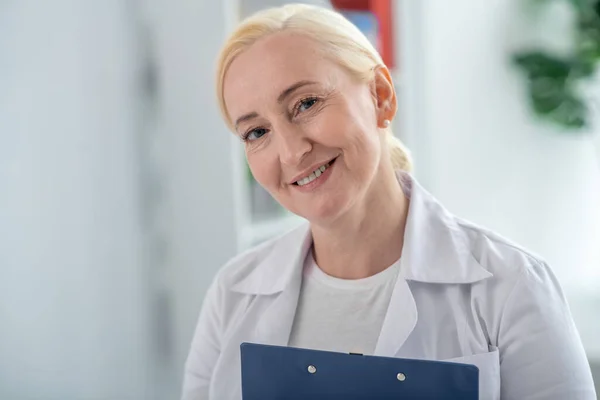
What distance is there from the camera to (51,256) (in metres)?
1.59

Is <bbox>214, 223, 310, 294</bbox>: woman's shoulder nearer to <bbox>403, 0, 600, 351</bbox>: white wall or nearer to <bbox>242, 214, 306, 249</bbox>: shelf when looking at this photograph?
<bbox>242, 214, 306, 249</bbox>: shelf

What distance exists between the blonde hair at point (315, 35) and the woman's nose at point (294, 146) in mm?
138

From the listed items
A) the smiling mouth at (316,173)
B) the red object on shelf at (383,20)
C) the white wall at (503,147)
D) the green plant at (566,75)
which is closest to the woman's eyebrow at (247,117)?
the smiling mouth at (316,173)

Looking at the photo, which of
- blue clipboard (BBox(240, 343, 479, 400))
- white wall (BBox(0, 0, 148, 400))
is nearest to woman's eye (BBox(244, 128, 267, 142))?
blue clipboard (BBox(240, 343, 479, 400))

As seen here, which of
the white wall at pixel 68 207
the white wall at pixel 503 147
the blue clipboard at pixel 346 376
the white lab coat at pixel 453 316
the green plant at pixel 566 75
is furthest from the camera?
the white wall at pixel 503 147

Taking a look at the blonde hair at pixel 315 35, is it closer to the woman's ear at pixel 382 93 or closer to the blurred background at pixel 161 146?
the woman's ear at pixel 382 93

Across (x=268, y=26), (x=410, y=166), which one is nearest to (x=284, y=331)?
(x=410, y=166)

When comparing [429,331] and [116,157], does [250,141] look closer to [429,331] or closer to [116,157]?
[429,331]

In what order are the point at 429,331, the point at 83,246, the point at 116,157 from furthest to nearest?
the point at 116,157 < the point at 83,246 < the point at 429,331

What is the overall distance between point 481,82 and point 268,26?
1839 mm

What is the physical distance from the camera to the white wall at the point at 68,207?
59.7 inches

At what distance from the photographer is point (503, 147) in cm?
286

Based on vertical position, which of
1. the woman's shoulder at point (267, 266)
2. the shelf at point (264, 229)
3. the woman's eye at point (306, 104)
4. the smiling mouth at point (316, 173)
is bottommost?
the shelf at point (264, 229)

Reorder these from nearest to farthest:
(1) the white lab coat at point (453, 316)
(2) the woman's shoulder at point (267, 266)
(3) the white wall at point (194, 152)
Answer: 1. (1) the white lab coat at point (453, 316)
2. (2) the woman's shoulder at point (267, 266)
3. (3) the white wall at point (194, 152)
